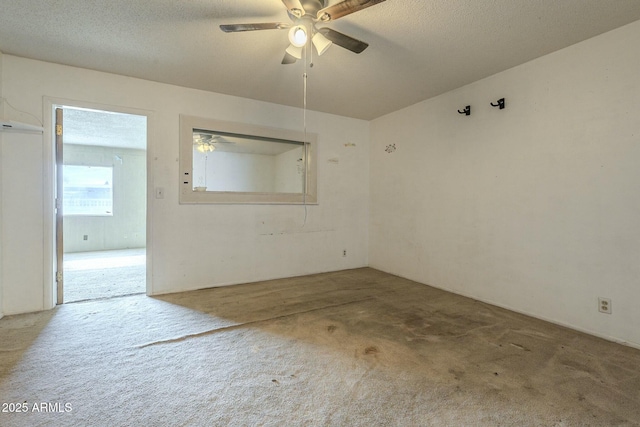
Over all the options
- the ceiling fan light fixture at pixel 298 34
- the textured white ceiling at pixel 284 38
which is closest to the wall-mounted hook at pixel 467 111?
the textured white ceiling at pixel 284 38

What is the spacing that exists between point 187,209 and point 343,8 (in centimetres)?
269

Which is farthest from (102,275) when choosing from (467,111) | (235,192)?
(467,111)

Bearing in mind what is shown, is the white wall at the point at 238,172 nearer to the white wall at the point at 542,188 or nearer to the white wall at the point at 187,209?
the white wall at the point at 187,209

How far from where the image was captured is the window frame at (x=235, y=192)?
3.33m

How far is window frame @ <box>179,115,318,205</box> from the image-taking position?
333 cm

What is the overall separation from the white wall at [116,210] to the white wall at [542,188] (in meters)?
6.49

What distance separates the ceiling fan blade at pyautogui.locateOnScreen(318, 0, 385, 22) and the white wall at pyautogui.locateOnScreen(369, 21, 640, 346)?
6.51 feet

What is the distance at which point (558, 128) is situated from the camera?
2459mm

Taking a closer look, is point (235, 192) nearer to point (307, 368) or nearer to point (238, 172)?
point (238, 172)

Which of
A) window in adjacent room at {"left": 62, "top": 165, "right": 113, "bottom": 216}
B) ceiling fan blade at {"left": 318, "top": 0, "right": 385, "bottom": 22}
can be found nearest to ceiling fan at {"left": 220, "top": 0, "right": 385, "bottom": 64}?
A: ceiling fan blade at {"left": 318, "top": 0, "right": 385, "bottom": 22}

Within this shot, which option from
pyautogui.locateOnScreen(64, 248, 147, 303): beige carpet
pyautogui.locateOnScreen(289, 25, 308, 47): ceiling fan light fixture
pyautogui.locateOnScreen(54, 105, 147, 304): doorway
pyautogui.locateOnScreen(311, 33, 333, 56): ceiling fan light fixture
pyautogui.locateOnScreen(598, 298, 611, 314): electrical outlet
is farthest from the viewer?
pyautogui.locateOnScreen(54, 105, 147, 304): doorway

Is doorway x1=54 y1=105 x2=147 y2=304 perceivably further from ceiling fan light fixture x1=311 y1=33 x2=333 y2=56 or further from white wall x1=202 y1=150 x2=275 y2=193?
ceiling fan light fixture x1=311 y1=33 x2=333 y2=56

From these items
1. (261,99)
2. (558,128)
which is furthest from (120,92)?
(558,128)

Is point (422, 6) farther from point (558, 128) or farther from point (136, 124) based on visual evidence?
point (136, 124)
